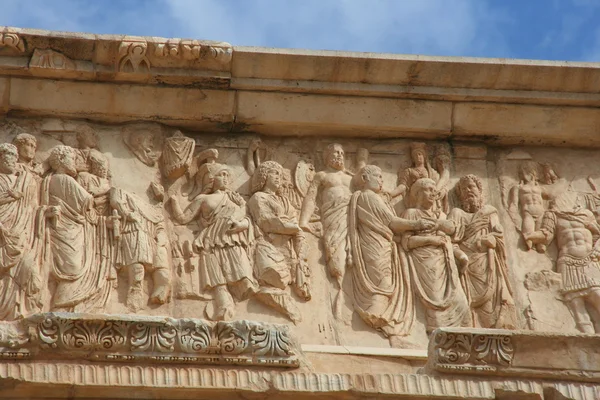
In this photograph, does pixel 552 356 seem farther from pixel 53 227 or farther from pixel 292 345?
pixel 53 227

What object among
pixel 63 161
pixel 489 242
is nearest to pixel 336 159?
pixel 489 242

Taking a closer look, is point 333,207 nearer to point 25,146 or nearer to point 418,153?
point 418,153

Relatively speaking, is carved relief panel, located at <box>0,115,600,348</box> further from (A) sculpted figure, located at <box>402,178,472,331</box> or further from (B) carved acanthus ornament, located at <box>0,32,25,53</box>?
(B) carved acanthus ornament, located at <box>0,32,25,53</box>

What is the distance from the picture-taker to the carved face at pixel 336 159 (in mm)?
11352

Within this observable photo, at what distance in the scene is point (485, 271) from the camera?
1102 cm

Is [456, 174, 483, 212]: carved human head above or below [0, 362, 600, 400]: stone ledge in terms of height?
above

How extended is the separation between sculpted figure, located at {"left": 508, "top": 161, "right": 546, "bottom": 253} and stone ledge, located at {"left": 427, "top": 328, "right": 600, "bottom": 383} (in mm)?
1107

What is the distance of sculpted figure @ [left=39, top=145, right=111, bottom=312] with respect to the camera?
10.3 metres

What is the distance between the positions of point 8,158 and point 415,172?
3.00 meters

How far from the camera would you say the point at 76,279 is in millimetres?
10367

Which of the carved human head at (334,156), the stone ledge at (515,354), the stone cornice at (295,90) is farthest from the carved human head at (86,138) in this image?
the stone ledge at (515,354)

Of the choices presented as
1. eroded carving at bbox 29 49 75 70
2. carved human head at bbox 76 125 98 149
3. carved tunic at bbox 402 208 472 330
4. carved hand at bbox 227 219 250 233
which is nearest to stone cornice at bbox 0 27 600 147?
eroded carving at bbox 29 49 75 70

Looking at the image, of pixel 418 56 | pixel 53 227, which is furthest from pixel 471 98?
pixel 53 227

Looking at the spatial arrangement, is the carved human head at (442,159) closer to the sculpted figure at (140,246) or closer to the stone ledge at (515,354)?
the stone ledge at (515,354)
